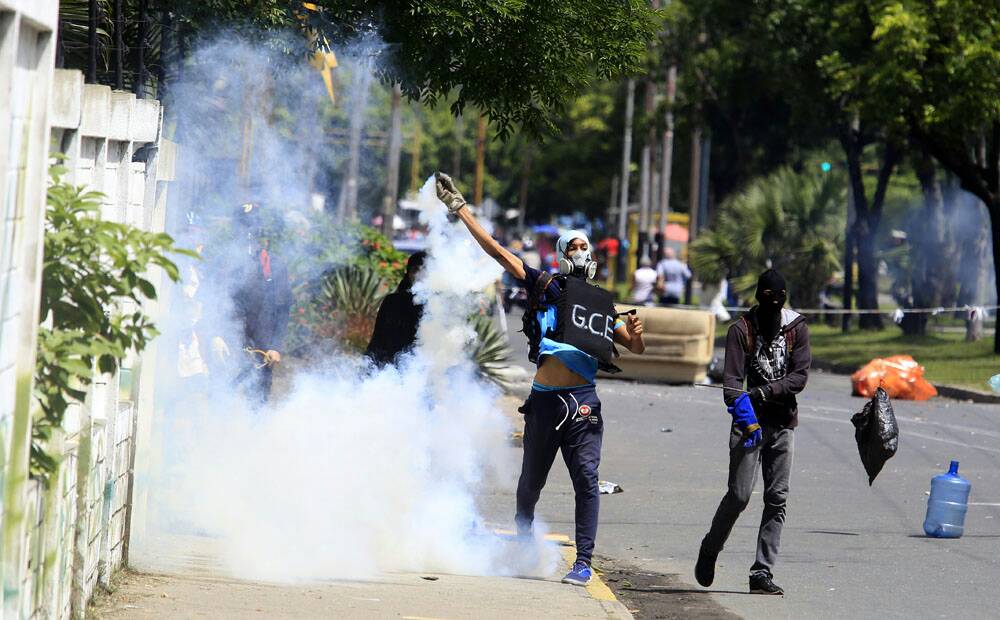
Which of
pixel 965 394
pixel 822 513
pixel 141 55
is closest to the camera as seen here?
pixel 141 55

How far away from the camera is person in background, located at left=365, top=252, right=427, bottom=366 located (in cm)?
884

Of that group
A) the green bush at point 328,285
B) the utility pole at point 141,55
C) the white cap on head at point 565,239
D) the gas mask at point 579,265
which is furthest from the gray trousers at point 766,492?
the green bush at point 328,285

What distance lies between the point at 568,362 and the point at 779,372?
3.63 feet

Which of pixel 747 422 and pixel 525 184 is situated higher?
pixel 525 184

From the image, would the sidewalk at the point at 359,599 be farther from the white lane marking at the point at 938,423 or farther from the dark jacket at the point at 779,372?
the white lane marking at the point at 938,423

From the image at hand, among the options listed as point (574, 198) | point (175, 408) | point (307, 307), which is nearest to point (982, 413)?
point (307, 307)

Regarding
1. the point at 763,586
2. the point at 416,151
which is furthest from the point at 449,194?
the point at 416,151

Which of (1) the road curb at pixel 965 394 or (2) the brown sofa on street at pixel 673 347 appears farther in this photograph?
(2) the brown sofa on street at pixel 673 347

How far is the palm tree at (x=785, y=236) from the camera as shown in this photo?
31.8 meters

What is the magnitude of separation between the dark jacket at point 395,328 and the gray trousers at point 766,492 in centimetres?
226

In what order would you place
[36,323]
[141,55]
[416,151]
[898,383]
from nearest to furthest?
[36,323], [141,55], [898,383], [416,151]

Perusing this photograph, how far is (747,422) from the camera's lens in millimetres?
7250

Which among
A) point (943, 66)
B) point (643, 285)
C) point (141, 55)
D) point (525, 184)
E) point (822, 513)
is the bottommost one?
point (822, 513)

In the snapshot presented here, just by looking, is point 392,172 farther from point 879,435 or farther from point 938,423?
point 879,435
